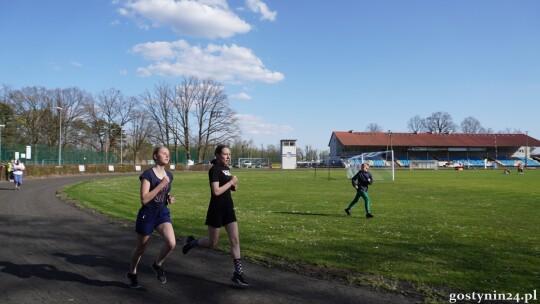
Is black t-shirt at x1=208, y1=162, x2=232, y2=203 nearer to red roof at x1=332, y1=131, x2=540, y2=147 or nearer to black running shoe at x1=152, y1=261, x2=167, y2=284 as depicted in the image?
black running shoe at x1=152, y1=261, x2=167, y2=284

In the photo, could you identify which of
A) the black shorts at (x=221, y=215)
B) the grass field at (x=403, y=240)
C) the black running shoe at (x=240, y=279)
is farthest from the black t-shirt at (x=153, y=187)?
the grass field at (x=403, y=240)

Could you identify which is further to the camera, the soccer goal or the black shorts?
the soccer goal

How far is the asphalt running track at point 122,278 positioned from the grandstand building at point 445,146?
292ft

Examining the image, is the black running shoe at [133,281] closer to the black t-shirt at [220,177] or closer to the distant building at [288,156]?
the black t-shirt at [220,177]

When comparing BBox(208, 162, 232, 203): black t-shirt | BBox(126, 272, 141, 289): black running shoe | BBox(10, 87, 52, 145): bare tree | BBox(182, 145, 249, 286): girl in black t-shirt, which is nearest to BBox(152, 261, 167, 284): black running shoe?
BBox(126, 272, 141, 289): black running shoe

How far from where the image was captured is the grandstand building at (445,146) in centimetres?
9650

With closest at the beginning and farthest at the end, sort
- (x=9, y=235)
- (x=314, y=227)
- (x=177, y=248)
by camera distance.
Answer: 1. (x=177, y=248)
2. (x=9, y=235)
3. (x=314, y=227)

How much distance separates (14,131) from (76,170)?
28.3 meters

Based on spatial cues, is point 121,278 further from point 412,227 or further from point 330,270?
point 412,227

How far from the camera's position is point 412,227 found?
10.6 m

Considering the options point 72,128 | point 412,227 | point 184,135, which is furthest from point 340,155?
point 412,227

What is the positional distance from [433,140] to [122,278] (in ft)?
337

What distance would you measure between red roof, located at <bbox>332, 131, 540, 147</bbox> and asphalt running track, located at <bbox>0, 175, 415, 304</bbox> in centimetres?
8924

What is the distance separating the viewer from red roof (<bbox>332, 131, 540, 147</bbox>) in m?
96.8
